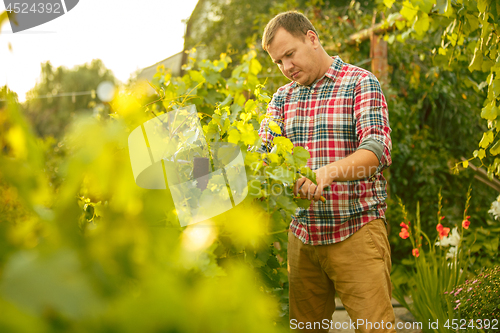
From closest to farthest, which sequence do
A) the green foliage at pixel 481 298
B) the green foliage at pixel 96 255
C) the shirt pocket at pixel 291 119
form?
the green foliage at pixel 96 255 → the shirt pocket at pixel 291 119 → the green foliage at pixel 481 298

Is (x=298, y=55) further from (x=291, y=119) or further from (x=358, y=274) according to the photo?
(x=358, y=274)

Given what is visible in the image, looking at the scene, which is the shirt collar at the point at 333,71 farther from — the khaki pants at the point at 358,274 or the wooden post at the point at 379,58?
the wooden post at the point at 379,58

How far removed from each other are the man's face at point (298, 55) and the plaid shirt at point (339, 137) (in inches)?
2.6

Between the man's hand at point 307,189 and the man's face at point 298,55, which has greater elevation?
the man's face at point 298,55

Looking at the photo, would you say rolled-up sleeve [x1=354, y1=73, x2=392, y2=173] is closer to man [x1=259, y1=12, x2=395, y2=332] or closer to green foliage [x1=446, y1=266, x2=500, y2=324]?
man [x1=259, y1=12, x2=395, y2=332]

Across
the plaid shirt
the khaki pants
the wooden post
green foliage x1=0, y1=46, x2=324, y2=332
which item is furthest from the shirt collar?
the wooden post

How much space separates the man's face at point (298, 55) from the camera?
5.08 feet

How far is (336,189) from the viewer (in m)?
1.57

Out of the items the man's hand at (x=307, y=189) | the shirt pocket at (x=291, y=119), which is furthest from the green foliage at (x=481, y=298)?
the man's hand at (x=307, y=189)

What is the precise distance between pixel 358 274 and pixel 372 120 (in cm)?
65

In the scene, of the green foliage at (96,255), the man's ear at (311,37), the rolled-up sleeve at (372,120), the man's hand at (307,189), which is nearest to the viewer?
the green foliage at (96,255)

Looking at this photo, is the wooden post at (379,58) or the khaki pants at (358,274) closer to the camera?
the khaki pants at (358,274)
